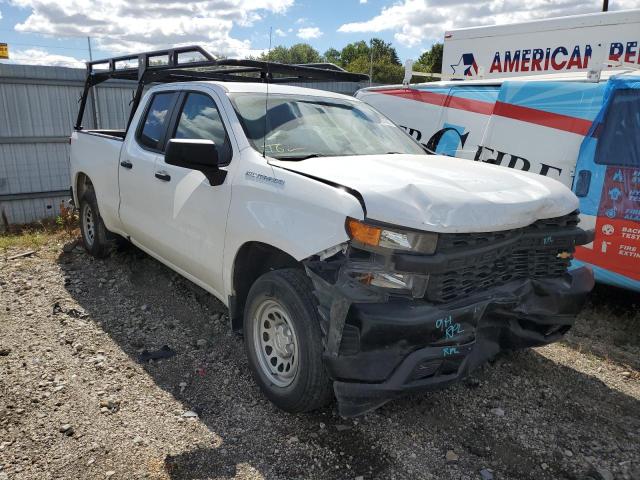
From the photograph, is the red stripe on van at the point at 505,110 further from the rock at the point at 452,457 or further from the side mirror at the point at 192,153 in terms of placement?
the side mirror at the point at 192,153

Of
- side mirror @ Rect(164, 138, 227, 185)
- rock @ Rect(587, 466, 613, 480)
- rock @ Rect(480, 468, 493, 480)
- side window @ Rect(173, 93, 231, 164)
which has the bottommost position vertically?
rock @ Rect(587, 466, 613, 480)

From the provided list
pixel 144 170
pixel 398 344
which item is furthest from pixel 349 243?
pixel 144 170

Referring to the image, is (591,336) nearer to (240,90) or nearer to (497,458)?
(497,458)

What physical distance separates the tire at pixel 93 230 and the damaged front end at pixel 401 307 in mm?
3773

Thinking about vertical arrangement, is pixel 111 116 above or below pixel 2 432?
above

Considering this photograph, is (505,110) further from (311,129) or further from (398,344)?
(398,344)

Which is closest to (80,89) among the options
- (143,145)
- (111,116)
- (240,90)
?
(111,116)

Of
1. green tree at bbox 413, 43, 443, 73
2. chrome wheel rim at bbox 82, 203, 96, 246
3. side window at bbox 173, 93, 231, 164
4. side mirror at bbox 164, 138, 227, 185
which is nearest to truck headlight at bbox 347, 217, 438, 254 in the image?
side mirror at bbox 164, 138, 227, 185

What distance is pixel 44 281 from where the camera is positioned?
5395 millimetres

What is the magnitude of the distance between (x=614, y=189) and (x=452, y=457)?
2.82 meters

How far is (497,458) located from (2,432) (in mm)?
2715

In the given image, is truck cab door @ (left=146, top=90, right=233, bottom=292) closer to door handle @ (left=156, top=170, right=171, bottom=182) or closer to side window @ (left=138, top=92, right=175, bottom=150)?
door handle @ (left=156, top=170, right=171, bottom=182)

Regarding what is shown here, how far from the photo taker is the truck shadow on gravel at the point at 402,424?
2.75 meters

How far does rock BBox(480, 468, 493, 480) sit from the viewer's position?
2693 millimetres
